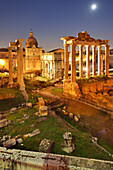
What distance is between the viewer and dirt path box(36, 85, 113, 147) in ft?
37.2

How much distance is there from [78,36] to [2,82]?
12.8 m

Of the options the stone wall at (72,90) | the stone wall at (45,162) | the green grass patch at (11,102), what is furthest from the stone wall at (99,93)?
the stone wall at (45,162)

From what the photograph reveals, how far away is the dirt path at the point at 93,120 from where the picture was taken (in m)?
11.3

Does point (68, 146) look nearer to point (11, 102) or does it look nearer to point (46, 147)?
point (46, 147)

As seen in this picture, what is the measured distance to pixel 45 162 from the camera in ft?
19.7

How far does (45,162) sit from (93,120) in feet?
→ 28.1

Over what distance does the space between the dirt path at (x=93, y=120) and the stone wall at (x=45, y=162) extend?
4700 millimetres

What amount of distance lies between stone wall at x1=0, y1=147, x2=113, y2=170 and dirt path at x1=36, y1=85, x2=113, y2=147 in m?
4.70

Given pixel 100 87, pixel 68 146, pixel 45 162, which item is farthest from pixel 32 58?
pixel 45 162

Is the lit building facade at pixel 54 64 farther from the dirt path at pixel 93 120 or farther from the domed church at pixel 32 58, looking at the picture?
the dirt path at pixel 93 120

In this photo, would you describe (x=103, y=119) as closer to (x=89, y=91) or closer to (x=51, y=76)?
(x=89, y=91)

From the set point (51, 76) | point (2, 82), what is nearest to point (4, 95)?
point (2, 82)

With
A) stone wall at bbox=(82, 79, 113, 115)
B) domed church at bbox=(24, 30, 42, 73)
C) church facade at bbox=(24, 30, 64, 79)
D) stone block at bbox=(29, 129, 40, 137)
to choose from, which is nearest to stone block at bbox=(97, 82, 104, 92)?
stone wall at bbox=(82, 79, 113, 115)

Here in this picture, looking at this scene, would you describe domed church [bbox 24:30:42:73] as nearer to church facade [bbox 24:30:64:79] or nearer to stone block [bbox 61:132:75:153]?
church facade [bbox 24:30:64:79]
